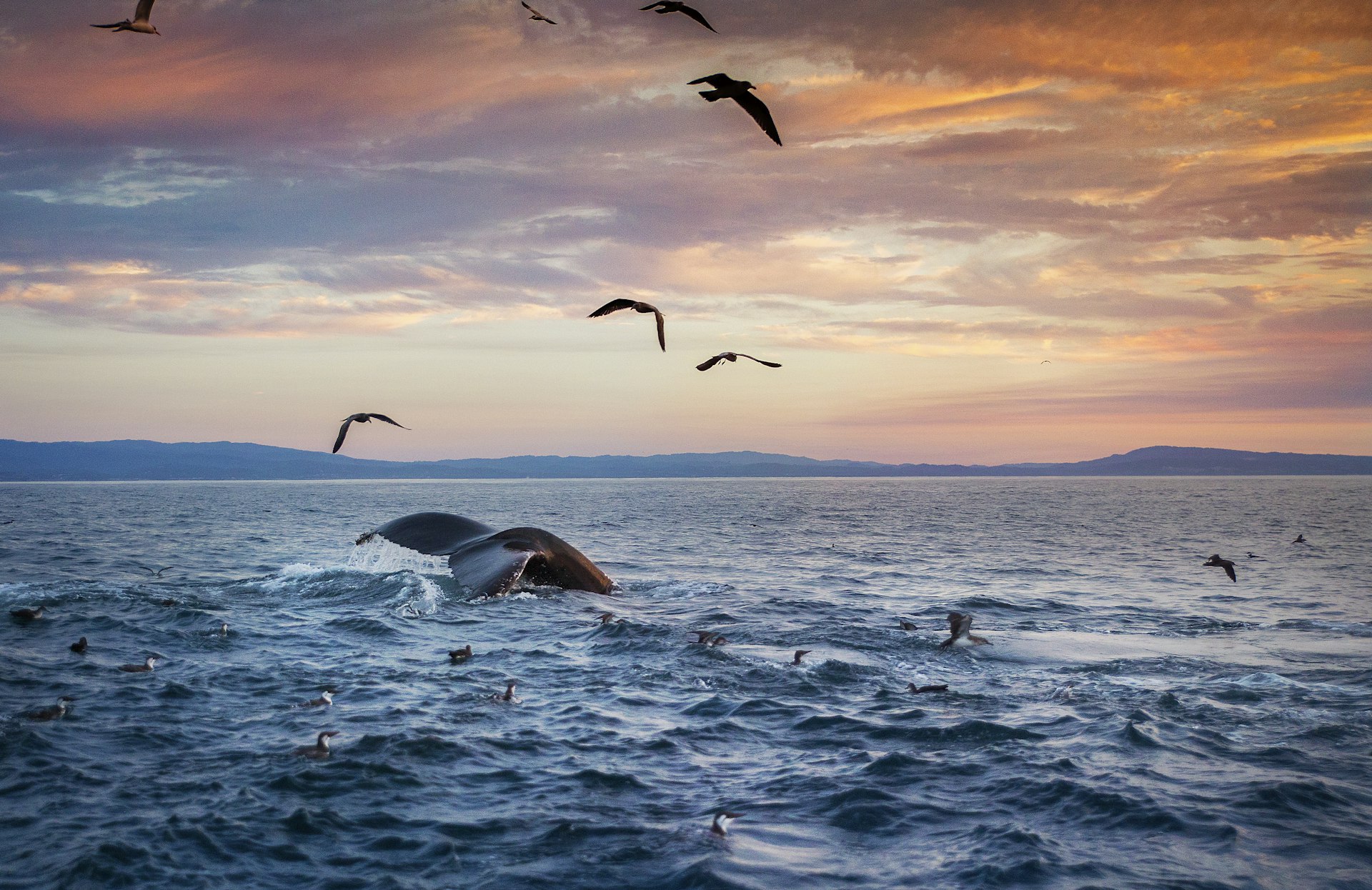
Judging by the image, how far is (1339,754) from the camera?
973 centimetres

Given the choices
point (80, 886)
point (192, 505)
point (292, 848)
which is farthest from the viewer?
point (192, 505)

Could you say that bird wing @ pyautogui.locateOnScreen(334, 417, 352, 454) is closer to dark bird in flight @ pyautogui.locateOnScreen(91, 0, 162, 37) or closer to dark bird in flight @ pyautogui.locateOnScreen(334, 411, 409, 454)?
dark bird in flight @ pyautogui.locateOnScreen(334, 411, 409, 454)

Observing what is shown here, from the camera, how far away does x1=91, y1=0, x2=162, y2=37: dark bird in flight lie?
8.05 m

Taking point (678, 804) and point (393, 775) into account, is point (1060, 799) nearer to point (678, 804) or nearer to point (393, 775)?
point (678, 804)

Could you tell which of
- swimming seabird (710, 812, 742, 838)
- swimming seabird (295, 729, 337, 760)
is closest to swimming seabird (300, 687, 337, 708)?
swimming seabird (295, 729, 337, 760)

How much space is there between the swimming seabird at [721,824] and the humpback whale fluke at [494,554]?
12347mm

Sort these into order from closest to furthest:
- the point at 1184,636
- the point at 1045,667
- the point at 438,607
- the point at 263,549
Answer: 1. the point at 1045,667
2. the point at 1184,636
3. the point at 438,607
4. the point at 263,549

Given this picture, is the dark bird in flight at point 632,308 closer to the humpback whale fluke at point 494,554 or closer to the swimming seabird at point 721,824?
the swimming seabird at point 721,824

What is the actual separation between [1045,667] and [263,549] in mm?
31951

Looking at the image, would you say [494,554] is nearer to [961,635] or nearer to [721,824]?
[961,635]

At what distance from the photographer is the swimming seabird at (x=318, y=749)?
910cm

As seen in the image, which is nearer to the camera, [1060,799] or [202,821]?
[202,821]

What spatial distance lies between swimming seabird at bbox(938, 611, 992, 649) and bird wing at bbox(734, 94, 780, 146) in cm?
984

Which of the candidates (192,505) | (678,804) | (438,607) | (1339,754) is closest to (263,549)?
(438,607)
